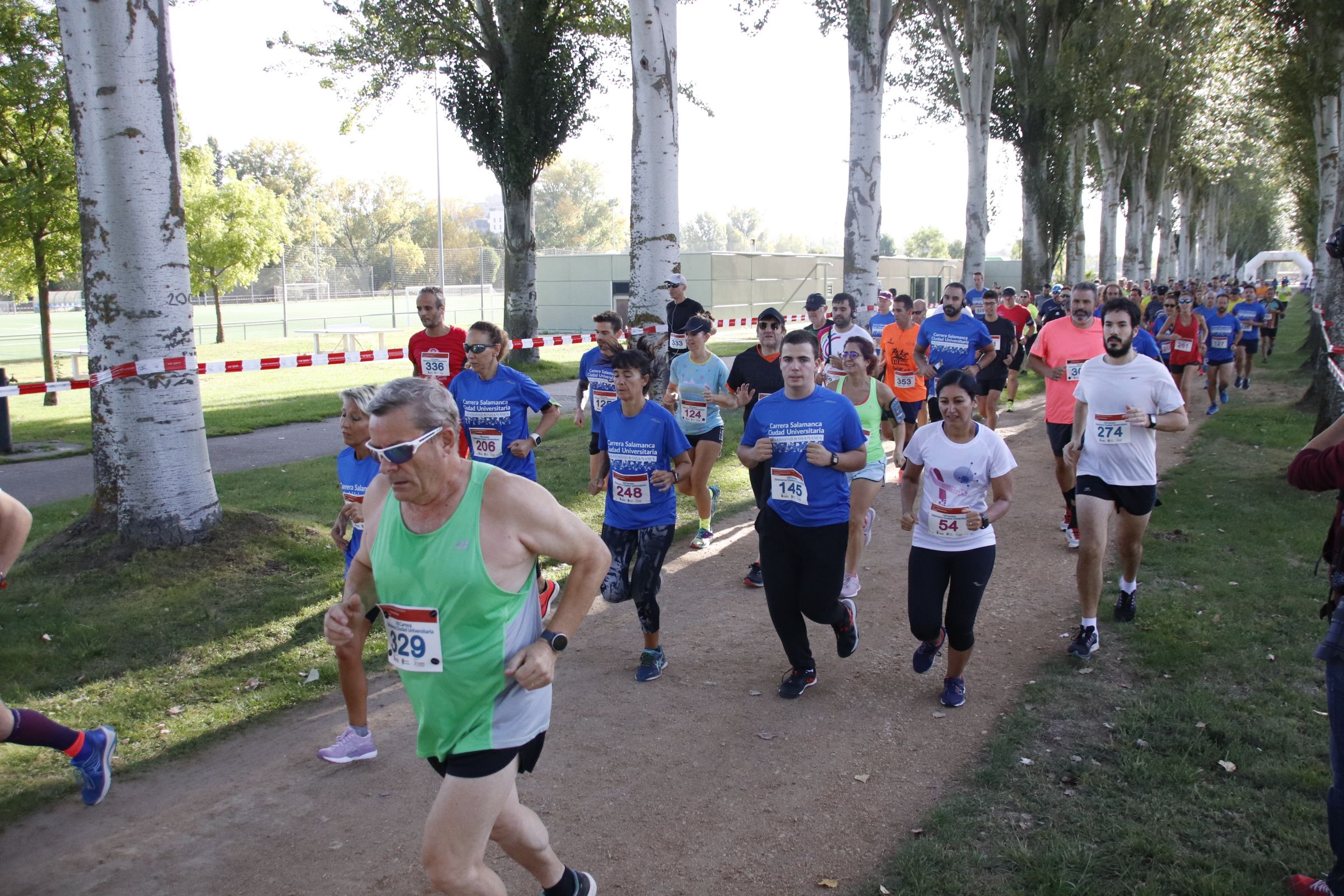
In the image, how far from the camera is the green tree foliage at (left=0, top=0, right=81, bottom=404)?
16922 millimetres

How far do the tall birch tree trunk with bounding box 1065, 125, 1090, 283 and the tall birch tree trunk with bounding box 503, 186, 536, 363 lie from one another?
16566 millimetres

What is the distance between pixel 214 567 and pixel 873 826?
565 centimetres

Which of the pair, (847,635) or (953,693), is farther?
(847,635)

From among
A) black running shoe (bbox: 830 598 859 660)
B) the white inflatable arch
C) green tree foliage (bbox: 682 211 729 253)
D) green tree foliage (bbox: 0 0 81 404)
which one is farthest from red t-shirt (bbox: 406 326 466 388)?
green tree foliage (bbox: 682 211 729 253)

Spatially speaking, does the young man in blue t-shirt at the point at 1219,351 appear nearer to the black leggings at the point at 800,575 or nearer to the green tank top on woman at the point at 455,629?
the black leggings at the point at 800,575

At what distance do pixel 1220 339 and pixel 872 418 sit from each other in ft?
41.3

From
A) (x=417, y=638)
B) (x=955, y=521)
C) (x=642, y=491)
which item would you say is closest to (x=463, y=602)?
(x=417, y=638)

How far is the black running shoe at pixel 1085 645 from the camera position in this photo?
6.12 m

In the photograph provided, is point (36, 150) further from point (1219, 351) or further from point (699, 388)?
point (1219, 351)

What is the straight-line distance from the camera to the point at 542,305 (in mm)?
48750

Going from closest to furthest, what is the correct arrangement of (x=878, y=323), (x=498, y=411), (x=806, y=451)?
(x=806, y=451) < (x=498, y=411) < (x=878, y=323)

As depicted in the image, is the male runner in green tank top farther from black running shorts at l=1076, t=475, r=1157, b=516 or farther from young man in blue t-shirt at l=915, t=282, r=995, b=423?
young man in blue t-shirt at l=915, t=282, r=995, b=423

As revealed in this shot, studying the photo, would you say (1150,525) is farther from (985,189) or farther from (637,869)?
(985,189)

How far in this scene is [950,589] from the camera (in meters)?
5.56
